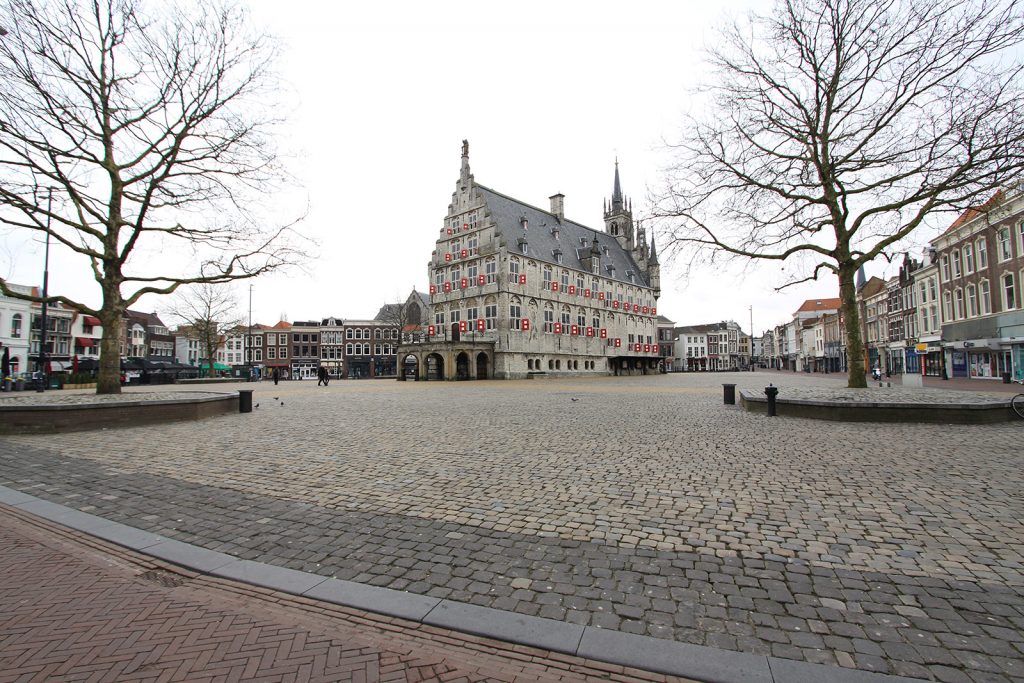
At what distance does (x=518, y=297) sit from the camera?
47.8 metres

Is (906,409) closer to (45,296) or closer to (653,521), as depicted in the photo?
(653,521)

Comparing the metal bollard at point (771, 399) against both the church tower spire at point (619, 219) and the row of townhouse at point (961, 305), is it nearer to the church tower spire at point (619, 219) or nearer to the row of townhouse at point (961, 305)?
the row of townhouse at point (961, 305)

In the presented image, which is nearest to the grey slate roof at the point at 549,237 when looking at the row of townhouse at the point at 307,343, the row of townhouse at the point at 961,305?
the row of townhouse at the point at 307,343

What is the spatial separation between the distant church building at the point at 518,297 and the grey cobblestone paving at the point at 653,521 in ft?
120

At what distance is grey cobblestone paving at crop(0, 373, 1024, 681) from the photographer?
2.89 meters

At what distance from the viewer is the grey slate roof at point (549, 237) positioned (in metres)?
49.2

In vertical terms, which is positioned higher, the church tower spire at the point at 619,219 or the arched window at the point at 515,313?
the church tower spire at the point at 619,219

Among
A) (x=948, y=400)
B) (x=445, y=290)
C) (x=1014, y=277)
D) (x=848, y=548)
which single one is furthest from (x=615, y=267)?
(x=848, y=548)

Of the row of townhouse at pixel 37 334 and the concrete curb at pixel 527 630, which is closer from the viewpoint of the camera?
the concrete curb at pixel 527 630

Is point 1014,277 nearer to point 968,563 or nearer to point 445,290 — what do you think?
point 968,563

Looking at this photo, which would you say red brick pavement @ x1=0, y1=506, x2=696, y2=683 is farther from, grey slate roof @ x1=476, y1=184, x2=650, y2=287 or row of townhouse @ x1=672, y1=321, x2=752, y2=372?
row of townhouse @ x1=672, y1=321, x2=752, y2=372

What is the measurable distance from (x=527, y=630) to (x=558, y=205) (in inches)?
2382

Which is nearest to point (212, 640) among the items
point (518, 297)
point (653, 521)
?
point (653, 521)

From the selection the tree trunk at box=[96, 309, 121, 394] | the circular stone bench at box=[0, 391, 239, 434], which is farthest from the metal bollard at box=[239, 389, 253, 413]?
the tree trunk at box=[96, 309, 121, 394]
